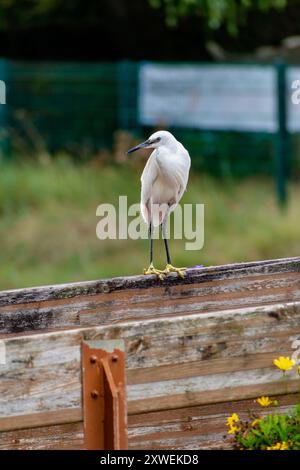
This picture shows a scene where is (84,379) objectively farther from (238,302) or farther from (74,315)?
(238,302)

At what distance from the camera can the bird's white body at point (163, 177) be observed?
5.36 m

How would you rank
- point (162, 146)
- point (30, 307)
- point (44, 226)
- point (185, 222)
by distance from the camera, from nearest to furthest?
point (30, 307)
point (162, 146)
point (185, 222)
point (44, 226)

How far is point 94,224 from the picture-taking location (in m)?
12.4

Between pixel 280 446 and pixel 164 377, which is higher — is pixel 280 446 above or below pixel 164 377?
below

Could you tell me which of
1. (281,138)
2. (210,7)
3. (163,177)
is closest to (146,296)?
(163,177)

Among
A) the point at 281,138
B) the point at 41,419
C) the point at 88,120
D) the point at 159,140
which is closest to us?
the point at 41,419

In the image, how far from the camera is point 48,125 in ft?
47.2

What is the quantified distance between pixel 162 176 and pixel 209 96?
8.21 meters

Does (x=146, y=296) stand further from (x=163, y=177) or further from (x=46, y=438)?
(x=46, y=438)

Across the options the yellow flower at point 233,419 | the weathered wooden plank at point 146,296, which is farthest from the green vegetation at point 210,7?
the yellow flower at point 233,419

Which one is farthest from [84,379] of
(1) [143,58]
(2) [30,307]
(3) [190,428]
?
(1) [143,58]
